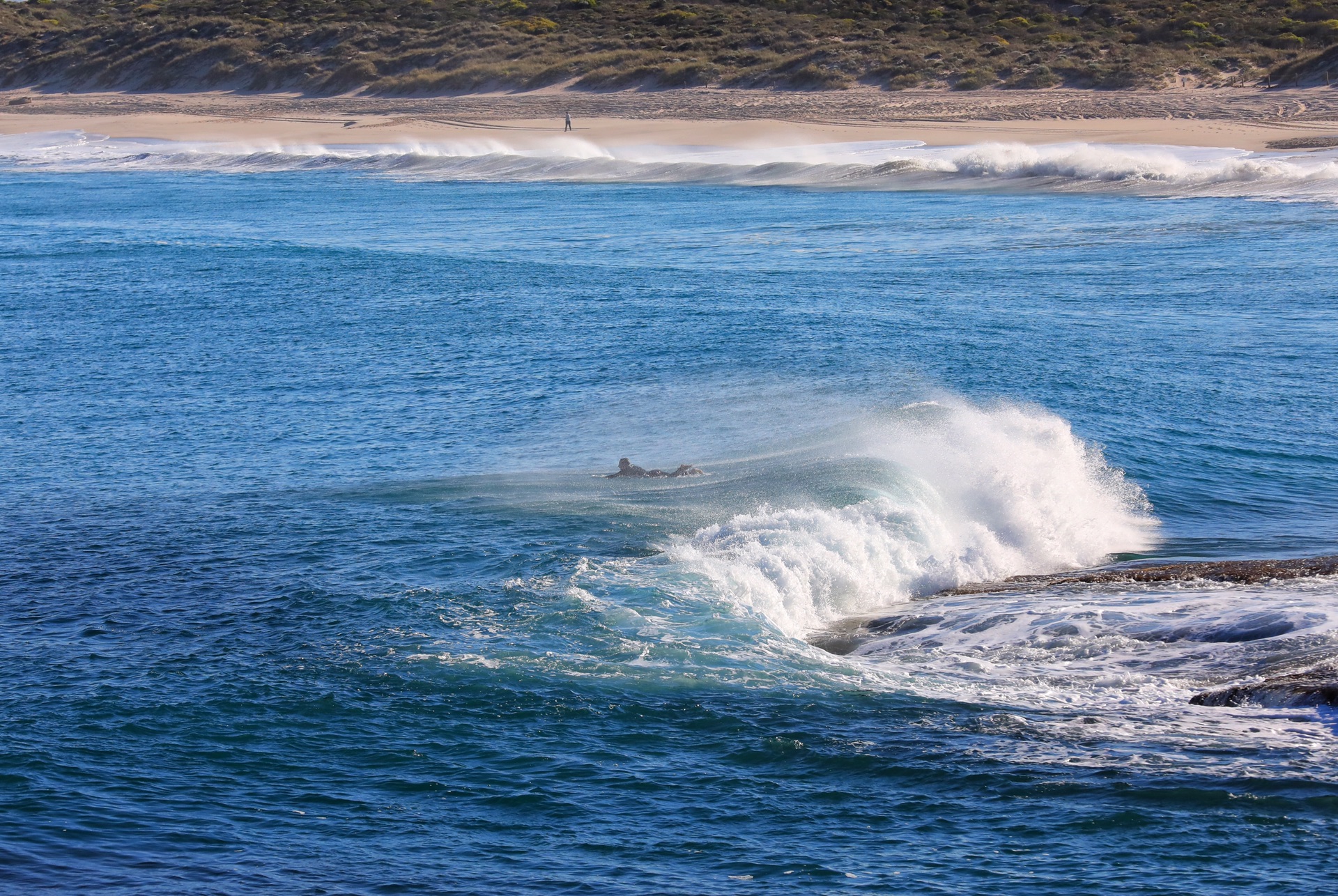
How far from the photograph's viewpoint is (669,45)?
7844cm

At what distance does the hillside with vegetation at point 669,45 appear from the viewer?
216ft

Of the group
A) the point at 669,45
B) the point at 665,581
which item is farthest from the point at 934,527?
the point at 669,45

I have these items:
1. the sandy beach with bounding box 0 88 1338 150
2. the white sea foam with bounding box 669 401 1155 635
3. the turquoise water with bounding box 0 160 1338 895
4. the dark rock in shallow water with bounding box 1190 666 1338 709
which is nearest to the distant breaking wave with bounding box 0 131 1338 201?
the sandy beach with bounding box 0 88 1338 150

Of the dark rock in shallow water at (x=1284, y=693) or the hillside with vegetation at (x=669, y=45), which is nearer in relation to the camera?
the dark rock in shallow water at (x=1284, y=693)

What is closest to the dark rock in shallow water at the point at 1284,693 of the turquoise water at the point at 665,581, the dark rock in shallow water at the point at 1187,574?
the turquoise water at the point at 665,581

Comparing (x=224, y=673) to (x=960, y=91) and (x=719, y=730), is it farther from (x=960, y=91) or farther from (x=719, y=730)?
(x=960, y=91)

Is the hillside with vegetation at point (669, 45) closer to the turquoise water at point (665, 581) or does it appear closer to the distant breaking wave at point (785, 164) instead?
the distant breaking wave at point (785, 164)

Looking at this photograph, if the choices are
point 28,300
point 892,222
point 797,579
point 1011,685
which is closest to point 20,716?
point 797,579

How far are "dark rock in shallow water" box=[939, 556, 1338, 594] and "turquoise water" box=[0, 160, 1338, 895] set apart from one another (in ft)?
1.35

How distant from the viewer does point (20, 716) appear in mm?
12203

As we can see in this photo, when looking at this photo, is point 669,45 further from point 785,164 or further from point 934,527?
point 934,527

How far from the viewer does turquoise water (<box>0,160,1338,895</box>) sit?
396 inches

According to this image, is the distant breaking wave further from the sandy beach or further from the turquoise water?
the turquoise water

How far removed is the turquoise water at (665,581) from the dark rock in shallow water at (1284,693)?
261 millimetres
